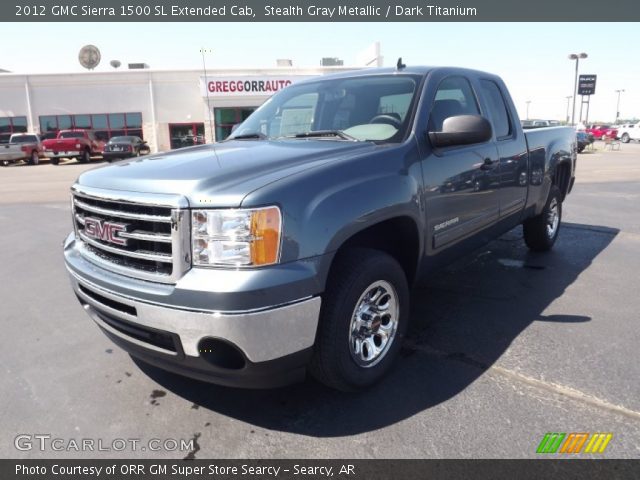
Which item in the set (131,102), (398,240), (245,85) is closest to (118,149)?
(131,102)

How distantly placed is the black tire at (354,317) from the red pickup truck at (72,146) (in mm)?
27187

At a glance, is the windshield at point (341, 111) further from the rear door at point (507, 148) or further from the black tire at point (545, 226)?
the black tire at point (545, 226)

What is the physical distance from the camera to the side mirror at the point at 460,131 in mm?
3246

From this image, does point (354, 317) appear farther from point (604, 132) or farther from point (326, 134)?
point (604, 132)

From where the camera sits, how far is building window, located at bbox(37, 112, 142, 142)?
3272 centimetres

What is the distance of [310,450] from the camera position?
251cm

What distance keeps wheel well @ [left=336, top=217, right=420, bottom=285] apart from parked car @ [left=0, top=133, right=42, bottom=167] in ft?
94.3

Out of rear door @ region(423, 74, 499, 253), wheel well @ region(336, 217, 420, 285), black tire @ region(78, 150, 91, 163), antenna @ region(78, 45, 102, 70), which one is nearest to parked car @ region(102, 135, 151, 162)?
black tire @ region(78, 150, 91, 163)

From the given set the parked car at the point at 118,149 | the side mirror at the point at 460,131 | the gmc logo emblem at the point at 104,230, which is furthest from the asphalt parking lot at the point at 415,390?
the parked car at the point at 118,149

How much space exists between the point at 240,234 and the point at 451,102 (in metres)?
2.35

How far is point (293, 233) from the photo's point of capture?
236cm

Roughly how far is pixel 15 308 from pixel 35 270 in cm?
138

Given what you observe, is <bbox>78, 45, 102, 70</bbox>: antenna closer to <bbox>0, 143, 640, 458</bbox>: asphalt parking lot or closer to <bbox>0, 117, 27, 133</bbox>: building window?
<bbox>0, 117, 27, 133</bbox>: building window

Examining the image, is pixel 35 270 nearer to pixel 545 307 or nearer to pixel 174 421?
pixel 174 421
